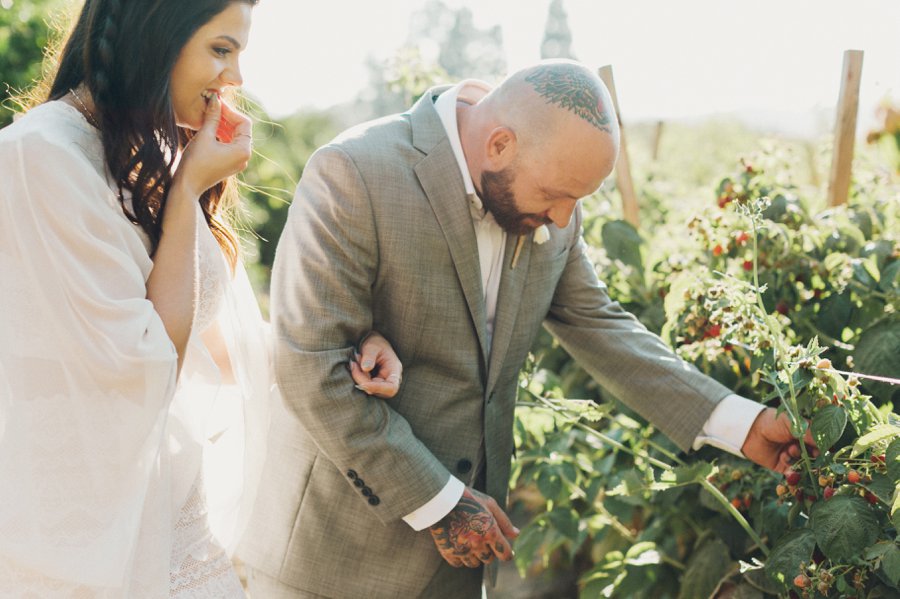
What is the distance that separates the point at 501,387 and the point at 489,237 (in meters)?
0.36

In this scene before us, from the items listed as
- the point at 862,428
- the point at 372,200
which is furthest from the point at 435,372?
the point at 862,428

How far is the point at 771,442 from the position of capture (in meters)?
2.29

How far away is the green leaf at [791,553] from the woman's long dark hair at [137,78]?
135cm

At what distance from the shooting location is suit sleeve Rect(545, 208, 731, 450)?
7.89 ft

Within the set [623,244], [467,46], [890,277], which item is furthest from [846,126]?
[467,46]

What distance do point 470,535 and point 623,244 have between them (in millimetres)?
1310

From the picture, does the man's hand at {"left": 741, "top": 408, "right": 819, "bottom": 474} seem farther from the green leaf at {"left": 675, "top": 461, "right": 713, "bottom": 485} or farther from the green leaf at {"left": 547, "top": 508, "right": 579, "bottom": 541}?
the green leaf at {"left": 547, "top": 508, "right": 579, "bottom": 541}

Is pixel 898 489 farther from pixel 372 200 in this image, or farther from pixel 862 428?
pixel 372 200

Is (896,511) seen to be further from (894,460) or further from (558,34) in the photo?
(558,34)

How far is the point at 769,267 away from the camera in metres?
2.60

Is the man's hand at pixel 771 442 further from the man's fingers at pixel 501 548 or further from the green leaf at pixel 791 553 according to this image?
the man's fingers at pixel 501 548

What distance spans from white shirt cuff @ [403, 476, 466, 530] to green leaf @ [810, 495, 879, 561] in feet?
2.39

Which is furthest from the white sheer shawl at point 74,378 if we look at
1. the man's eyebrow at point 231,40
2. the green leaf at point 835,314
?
the green leaf at point 835,314

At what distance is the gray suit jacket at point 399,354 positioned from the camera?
2021 millimetres
